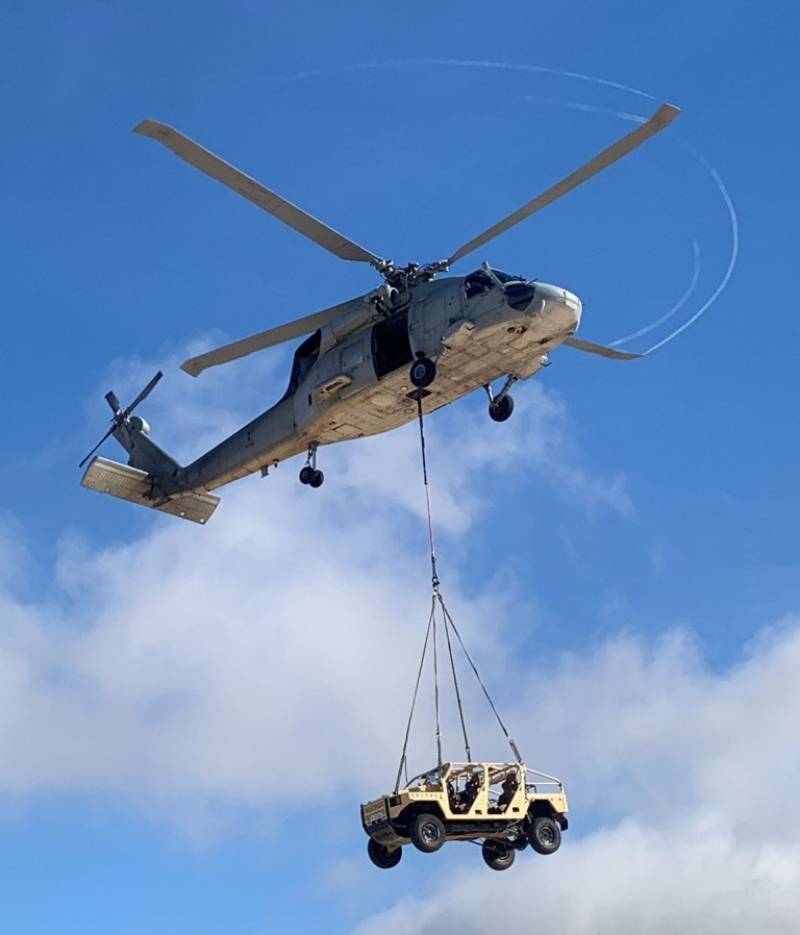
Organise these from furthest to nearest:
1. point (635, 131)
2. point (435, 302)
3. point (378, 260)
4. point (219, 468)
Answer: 1. point (219, 468)
2. point (378, 260)
3. point (435, 302)
4. point (635, 131)

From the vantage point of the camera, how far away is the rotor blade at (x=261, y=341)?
1300 inches

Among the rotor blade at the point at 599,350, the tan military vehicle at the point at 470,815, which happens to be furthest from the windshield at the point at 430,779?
the rotor blade at the point at 599,350

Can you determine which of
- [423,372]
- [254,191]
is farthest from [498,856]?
[254,191]

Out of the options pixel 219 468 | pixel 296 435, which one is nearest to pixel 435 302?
pixel 296 435

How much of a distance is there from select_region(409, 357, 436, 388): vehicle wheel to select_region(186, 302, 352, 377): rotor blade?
3.54 m

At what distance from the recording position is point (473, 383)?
31.0 meters

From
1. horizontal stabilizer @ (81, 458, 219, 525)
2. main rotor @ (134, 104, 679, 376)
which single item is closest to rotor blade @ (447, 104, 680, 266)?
main rotor @ (134, 104, 679, 376)

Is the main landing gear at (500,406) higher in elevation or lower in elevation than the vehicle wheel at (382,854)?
higher

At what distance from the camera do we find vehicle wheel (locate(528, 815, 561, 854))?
2441cm

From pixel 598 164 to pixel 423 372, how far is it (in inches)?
224

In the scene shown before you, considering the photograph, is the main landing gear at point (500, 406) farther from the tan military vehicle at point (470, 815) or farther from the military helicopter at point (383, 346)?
the tan military vehicle at point (470, 815)

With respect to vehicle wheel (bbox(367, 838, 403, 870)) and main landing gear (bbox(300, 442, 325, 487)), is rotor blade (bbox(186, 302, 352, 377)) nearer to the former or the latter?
main landing gear (bbox(300, 442, 325, 487))

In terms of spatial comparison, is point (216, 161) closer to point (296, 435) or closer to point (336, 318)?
point (336, 318)

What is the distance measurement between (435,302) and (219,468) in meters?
8.27
